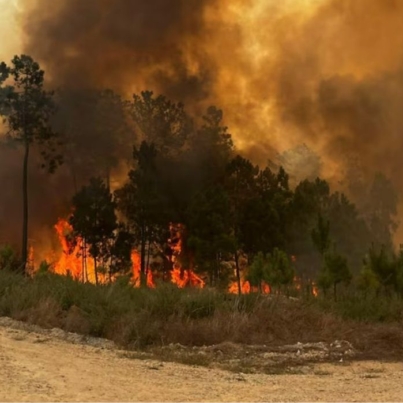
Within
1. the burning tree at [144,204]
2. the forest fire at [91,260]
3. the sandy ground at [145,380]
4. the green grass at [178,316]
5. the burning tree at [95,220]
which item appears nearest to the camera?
the sandy ground at [145,380]

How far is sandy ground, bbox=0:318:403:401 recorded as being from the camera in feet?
24.5

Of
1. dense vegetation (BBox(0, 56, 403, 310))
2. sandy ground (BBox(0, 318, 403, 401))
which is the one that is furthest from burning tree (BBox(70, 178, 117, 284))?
sandy ground (BBox(0, 318, 403, 401))

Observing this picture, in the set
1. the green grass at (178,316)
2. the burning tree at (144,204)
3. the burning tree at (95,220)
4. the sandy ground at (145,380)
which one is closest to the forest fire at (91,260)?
the burning tree at (144,204)

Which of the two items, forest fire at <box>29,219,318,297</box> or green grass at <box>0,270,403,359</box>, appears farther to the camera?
forest fire at <box>29,219,318,297</box>

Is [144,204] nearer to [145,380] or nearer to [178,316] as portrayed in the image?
[178,316]

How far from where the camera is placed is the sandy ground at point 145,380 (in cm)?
745

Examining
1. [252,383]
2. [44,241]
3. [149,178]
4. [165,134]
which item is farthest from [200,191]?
[252,383]

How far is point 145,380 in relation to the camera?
863cm

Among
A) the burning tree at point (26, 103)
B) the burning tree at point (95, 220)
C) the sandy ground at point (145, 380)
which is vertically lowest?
the sandy ground at point (145, 380)

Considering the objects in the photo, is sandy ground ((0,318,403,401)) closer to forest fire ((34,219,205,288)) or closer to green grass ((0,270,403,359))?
green grass ((0,270,403,359))

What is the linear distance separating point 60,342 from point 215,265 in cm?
3241

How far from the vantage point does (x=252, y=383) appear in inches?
351

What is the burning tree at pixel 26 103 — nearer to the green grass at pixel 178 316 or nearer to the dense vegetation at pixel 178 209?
the dense vegetation at pixel 178 209

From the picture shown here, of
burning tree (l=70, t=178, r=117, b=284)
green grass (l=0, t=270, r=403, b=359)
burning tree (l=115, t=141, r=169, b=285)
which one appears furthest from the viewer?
burning tree (l=115, t=141, r=169, b=285)
